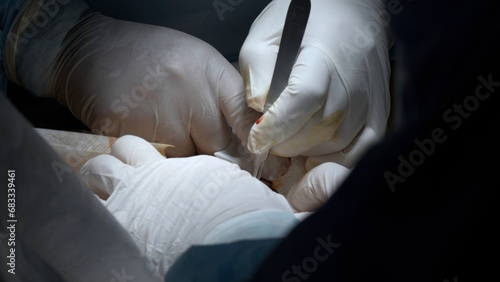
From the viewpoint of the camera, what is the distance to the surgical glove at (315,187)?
918mm

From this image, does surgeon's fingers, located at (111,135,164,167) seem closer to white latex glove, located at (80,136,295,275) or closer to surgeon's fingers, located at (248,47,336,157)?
white latex glove, located at (80,136,295,275)

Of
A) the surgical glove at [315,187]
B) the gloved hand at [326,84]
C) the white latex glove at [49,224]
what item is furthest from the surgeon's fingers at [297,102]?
the white latex glove at [49,224]

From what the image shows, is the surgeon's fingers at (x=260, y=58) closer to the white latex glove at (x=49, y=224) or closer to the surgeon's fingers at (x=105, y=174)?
the surgeon's fingers at (x=105, y=174)

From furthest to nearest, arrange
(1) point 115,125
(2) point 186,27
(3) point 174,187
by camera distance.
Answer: (2) point 186,27
(1) point 115,125
(3) point 174,187

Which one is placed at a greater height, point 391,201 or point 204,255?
point 391,201

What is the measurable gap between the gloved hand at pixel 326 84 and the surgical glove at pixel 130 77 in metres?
0.11

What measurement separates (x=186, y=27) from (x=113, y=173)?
0.64 meters

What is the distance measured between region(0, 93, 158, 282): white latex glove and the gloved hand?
0.53 meters

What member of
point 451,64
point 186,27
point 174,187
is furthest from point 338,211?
point 186,27

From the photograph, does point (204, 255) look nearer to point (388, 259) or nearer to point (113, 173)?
point (388, 259)

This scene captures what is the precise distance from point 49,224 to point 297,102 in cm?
61

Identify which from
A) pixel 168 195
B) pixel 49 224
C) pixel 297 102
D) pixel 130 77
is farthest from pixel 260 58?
pixel 49 224

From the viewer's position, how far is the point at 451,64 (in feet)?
1.27

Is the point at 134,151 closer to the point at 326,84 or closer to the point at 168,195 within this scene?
the point at 168,195
